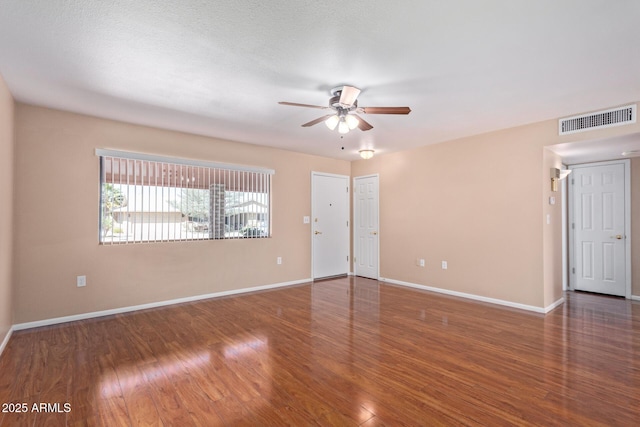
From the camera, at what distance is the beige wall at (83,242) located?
343cm

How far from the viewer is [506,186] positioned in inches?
171

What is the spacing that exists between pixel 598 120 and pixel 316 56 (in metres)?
3.39

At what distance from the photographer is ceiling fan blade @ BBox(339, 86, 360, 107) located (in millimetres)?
2616

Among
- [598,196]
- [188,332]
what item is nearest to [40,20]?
[188,332]

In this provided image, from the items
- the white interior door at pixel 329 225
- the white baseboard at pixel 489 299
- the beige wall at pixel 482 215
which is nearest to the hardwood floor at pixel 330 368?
the white baseboard at pixel 489 299

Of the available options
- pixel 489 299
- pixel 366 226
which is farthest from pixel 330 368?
pixel 366 226

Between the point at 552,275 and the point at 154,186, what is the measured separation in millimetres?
5526

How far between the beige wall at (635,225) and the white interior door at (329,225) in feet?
14.9

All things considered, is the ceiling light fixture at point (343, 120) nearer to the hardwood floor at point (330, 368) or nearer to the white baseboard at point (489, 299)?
the hardwood floor at point (330, 368)

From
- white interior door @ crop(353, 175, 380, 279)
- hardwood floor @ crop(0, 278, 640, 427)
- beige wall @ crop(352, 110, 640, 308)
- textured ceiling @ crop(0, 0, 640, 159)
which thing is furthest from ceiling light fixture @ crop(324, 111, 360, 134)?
white interior door @ crop(353, 175, 380, 279)

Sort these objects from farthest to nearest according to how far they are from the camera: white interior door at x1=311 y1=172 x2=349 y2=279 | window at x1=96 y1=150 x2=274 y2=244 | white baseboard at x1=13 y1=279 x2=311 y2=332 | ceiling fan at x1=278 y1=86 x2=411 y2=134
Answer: white interior door at x1=311 y1=172 x2=349 y2=279
window at x1=96 y1=150 x2=274 y2=244
white baseboard at x1=13 y1=279 x2=311 y2=332
ceiling fan at x1=278 y1=86 x2=411 y2=134

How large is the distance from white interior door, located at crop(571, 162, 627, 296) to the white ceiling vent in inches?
74.2

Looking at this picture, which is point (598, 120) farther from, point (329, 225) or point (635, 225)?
point (329, 225)

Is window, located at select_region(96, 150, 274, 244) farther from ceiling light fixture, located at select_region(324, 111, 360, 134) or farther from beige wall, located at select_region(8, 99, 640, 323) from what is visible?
ceiling light fixture, located at select_region(324, 111, 360, 134)
